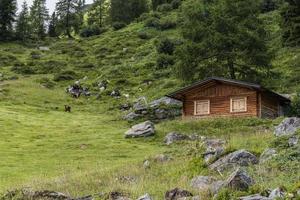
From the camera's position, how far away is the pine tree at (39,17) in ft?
458

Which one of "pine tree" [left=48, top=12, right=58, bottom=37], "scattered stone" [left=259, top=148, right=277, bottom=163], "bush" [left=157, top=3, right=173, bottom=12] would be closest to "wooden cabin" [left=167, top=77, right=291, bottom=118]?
"scattered stone" [left=259, top=148, right=277, bottom=163]

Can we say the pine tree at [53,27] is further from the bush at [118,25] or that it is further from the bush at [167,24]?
the bush at [167,24]

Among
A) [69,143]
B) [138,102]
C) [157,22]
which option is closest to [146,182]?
[69,143]

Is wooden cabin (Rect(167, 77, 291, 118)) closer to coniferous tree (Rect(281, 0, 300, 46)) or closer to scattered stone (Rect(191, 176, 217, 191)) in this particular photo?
coniferous tree (Rect(281, 0, 300, 46))

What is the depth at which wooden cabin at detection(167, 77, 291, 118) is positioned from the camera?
176 feet

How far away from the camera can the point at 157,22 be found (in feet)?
414

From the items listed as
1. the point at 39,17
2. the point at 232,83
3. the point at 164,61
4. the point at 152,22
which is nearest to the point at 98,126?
the point at 232,83

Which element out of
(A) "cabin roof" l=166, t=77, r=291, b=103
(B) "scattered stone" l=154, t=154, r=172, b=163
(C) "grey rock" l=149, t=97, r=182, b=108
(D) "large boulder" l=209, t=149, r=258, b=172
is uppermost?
(A) "cabin roof" l=166, t=77, r=291, b=103

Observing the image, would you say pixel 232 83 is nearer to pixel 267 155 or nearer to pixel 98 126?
pixel 98 126

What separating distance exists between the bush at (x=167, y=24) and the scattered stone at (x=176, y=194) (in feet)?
349

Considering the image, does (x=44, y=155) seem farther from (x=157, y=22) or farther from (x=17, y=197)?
(x=157, y=22)

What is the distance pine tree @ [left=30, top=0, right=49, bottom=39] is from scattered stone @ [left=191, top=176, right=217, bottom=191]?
402 ft

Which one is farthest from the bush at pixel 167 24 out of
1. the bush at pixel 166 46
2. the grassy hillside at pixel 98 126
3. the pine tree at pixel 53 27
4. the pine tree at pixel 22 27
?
the pine tree at pixel 53 27

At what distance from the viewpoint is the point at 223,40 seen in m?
58.6
